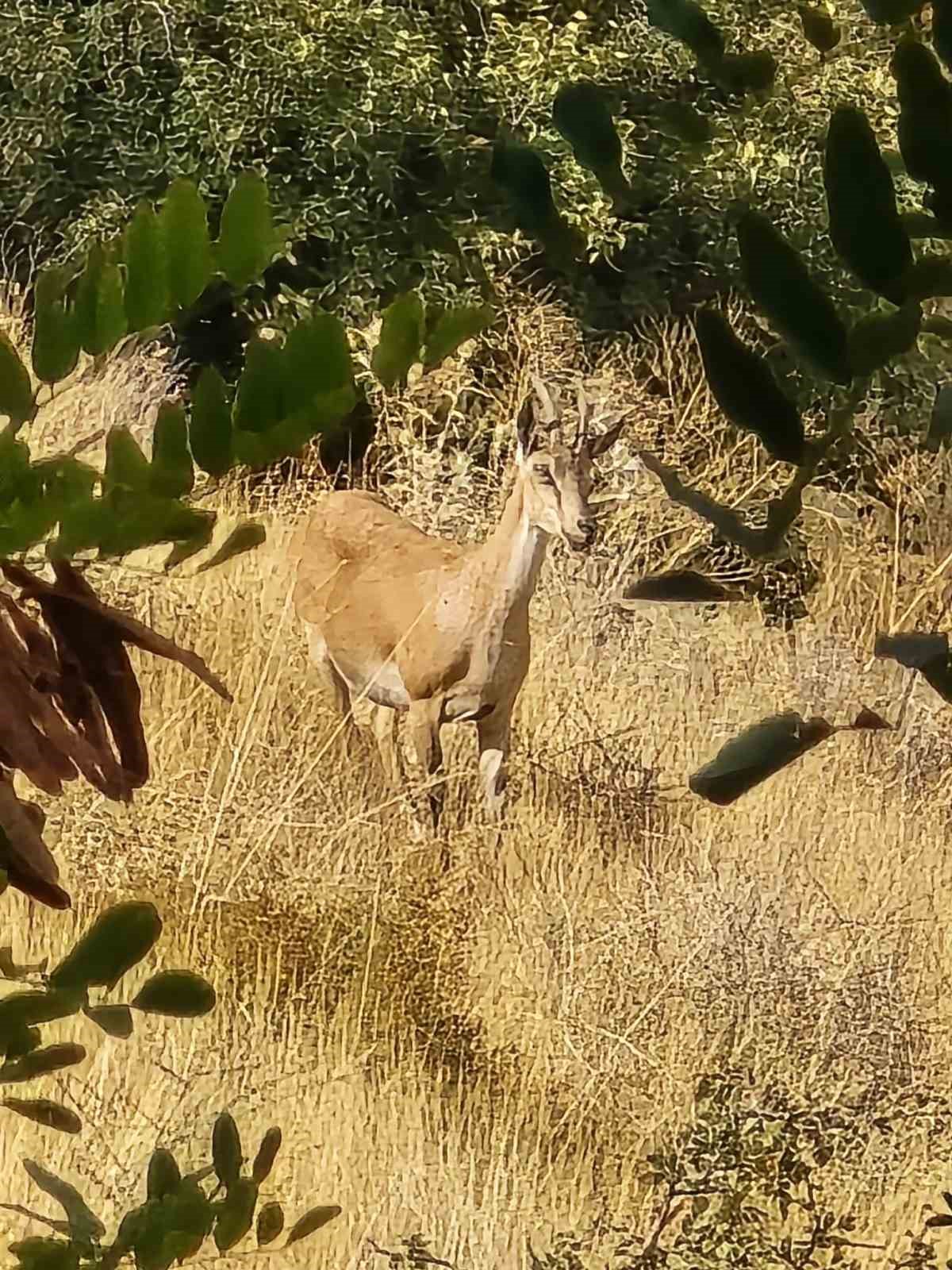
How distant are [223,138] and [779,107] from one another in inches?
29.3

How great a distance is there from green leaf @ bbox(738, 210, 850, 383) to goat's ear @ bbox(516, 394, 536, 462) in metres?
1.37

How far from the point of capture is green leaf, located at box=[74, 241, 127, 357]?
0.20 m

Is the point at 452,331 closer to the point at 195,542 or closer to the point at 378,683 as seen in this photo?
the point at 195,542

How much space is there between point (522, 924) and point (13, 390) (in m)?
1.32

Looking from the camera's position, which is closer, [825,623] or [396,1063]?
Answer: [396,1063]

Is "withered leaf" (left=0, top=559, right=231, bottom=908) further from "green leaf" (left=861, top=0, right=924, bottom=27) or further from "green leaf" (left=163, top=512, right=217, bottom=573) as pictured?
"green leaf" (left=861, top=0, right=924, bottom=27)

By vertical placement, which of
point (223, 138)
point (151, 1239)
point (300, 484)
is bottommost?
point (151, 1239)

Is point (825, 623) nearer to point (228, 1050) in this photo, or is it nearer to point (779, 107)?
point (779, 107)

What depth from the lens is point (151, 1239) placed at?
26cm

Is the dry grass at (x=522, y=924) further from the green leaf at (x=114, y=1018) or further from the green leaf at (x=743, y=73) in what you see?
the green leaf at (x=743, y=73)

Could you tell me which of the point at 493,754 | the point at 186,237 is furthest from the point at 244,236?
the point at 493,754

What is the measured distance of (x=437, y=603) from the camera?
1.59m

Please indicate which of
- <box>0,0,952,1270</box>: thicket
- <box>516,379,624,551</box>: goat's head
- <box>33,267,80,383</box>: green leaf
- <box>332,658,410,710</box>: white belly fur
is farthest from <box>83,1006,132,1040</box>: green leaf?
<box>332,658,410,710</box>: white belly fur

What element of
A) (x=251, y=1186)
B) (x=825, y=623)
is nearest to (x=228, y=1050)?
(x=825, y=623)
